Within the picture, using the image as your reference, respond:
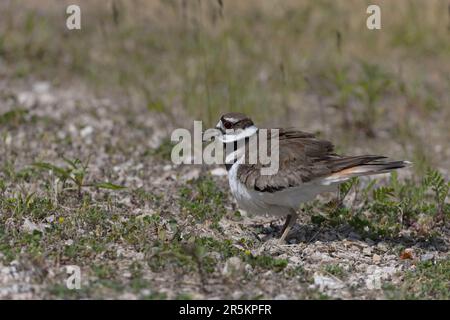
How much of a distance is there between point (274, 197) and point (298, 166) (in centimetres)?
31

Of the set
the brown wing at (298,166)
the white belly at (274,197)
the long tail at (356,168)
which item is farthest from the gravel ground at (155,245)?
the long tail at (356,168)

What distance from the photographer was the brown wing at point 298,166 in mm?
5891

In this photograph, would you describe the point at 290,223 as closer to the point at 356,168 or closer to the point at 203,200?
the point at 356,168

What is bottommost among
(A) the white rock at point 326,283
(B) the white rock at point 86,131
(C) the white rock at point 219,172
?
(A) the white rock at point 326,283

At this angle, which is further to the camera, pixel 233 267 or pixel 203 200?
pixel 203 200

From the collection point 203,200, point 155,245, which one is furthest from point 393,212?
point 155,245

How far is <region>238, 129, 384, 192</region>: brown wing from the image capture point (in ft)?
19.3

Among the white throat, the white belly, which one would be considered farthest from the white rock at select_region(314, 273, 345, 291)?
the white throat

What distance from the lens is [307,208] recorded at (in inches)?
279

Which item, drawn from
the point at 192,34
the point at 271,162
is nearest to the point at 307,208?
the point at 271,162

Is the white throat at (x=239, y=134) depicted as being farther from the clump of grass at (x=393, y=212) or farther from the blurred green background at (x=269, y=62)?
the blurred green background at (x=269, y=62)

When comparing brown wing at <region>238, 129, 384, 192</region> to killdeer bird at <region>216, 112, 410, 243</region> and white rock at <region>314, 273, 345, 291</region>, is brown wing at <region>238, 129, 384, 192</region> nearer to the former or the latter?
killdeer bird at <region>216, 112, 410, 243</region>

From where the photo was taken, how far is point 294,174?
19.4 feet
